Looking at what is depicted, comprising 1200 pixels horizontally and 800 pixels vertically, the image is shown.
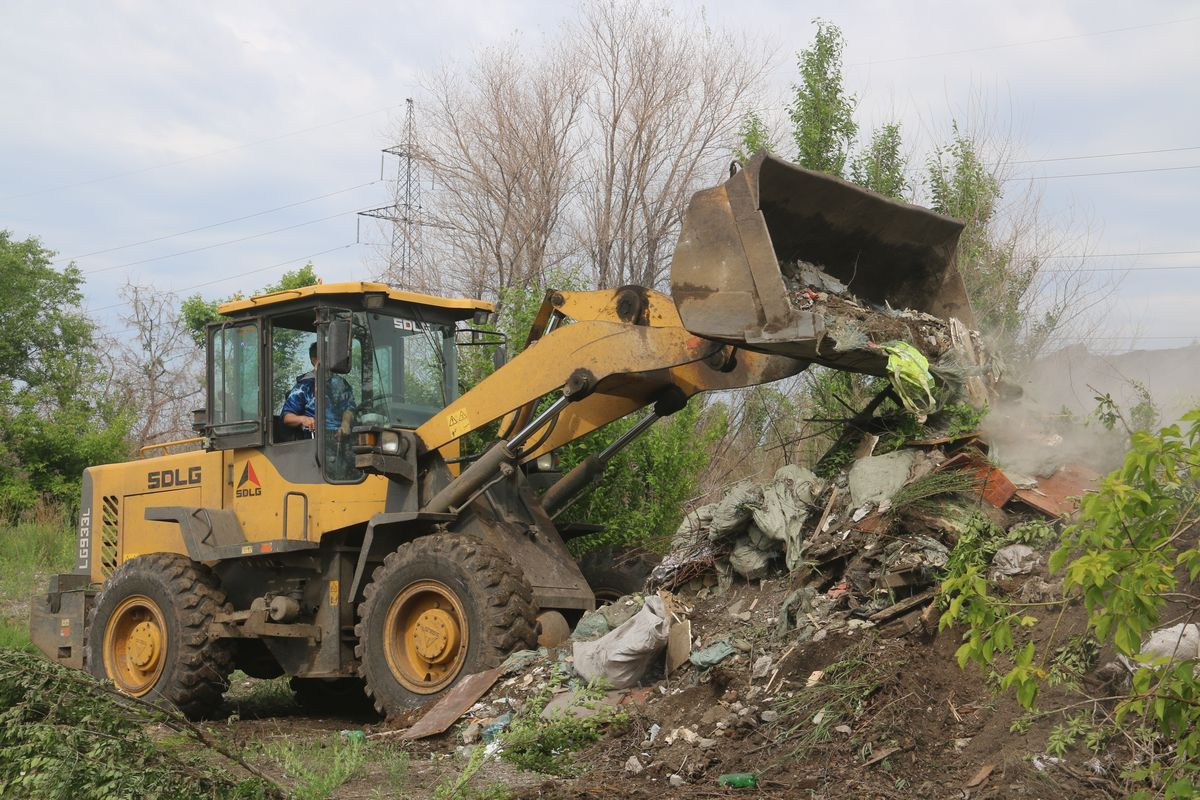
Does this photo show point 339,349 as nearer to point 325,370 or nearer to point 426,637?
point 325,370

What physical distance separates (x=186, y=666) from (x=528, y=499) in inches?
114

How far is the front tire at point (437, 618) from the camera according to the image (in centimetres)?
795

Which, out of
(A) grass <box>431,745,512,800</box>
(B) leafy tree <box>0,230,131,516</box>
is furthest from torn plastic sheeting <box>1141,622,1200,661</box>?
(B) leafy tree <box>0,230,131,516</box>

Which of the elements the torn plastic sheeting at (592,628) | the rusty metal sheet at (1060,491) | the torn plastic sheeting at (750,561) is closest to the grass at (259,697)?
the torn plastic sheeting at (592,628)

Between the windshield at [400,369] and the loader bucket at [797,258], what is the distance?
2.99m

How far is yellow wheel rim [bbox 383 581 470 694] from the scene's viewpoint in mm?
8180

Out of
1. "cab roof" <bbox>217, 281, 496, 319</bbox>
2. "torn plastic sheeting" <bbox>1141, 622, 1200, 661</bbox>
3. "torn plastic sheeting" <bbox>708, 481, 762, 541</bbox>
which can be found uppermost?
"cab roof" <bbox>217, 281, 496, 319</bbox>

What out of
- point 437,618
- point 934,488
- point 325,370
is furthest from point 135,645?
point 934,488

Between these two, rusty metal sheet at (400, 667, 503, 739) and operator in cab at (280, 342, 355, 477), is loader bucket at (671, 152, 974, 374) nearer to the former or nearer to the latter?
rusty metal sheet at (400, 667, 503, 739)

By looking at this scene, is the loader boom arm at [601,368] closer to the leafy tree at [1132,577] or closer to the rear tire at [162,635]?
the rear tire at [162,635]

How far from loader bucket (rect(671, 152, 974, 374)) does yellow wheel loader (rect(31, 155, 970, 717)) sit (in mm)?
14

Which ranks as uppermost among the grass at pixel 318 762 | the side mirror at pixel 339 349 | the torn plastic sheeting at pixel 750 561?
the side mirror at pixel 339 349

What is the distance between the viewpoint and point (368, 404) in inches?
362

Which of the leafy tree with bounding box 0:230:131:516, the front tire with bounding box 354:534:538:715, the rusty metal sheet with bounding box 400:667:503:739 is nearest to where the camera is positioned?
the rusty metal sheet with bounding box 400:667:503:739
